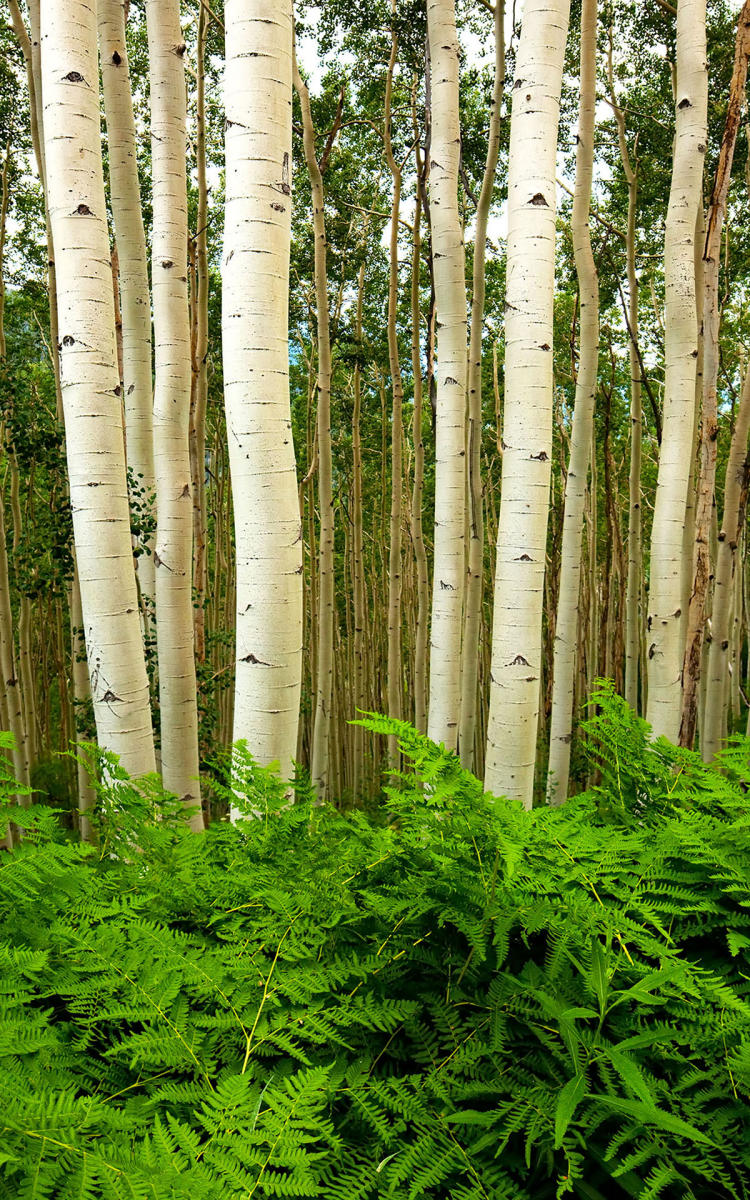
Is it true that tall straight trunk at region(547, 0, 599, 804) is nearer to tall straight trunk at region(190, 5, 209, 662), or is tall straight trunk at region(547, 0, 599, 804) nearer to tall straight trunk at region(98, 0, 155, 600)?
tall straight trunk at region(190, 5, 209, 662)

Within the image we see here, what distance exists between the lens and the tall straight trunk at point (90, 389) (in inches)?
89.5

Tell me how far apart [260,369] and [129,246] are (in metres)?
2.57

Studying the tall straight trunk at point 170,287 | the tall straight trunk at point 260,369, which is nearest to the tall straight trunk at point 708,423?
the tall straight trunk at point 170,287

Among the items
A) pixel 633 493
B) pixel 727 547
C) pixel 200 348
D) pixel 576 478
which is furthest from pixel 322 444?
pixel 727 547

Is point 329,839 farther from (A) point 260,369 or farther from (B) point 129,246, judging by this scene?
→ (B) point 129,246

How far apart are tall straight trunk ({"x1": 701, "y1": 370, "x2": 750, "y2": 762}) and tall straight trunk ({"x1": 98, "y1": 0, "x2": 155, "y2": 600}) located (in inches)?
139

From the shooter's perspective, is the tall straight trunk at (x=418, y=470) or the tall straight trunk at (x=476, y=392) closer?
the tall straight trunk at (x=476, y=392)

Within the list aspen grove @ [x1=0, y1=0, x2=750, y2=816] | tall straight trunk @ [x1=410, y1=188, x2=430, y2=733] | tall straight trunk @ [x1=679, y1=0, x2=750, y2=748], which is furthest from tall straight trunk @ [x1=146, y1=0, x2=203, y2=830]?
tall straight trunk @ [x1=410, y1=188, x2=430, y2=733]

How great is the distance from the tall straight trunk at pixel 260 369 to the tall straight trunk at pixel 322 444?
17.4ft

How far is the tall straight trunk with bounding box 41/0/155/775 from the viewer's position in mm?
2273

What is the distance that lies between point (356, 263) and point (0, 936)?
12574 millimetres

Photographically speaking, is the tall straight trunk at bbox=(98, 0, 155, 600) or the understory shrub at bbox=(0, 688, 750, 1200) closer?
the understory shrub at bbox=(0, 688, 750, 1200)

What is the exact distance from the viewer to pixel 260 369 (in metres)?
1.81

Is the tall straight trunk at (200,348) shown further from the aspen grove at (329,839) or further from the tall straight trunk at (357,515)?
the tall straight trunk at (357,515)
